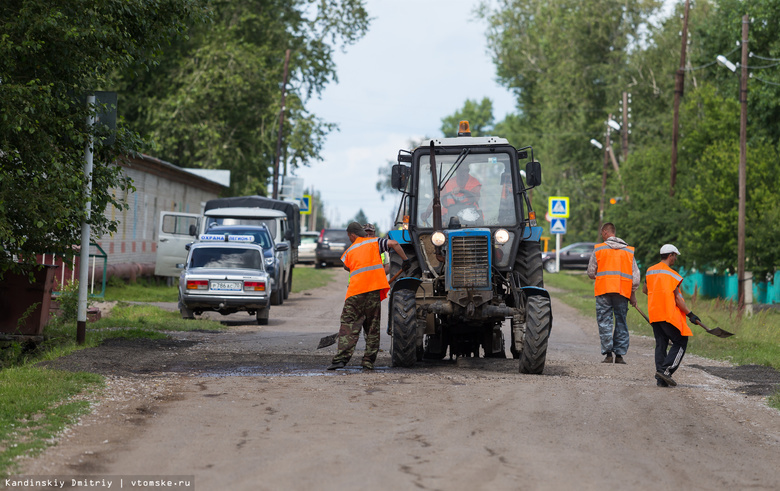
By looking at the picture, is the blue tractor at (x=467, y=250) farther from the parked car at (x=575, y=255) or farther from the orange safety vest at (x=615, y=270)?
the parked car at (x=575, y=255)

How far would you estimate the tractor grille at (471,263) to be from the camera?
12.2 m

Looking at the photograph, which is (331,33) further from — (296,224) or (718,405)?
(718,405)

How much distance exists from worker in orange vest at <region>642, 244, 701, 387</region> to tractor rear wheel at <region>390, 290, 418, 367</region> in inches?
107

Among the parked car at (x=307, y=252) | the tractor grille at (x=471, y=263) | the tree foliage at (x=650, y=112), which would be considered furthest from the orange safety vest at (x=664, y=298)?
the parked car at (x=307, y=252)

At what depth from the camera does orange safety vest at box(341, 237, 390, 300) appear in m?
12.6

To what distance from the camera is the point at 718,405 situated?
10383mm

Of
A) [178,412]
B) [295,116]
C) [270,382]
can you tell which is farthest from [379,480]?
[295,116]

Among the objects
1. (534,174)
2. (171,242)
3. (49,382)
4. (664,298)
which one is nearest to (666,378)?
(664,298)

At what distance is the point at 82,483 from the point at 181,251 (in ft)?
76.9

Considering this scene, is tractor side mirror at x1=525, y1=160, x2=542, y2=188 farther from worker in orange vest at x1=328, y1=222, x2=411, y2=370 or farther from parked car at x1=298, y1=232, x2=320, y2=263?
parked car at x1=298, y1=232, x2=320, y2=263

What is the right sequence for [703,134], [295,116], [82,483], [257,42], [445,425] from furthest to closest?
[257,42] → [295,116] → [703,134] → [445,425] → [82,483]

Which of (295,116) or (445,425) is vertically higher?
(295,116)

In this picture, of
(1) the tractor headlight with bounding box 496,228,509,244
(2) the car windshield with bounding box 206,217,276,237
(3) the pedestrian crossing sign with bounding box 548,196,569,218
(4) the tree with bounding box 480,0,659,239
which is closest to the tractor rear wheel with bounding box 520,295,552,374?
(1) the tractor headlight with bounding box 496,228,509,244

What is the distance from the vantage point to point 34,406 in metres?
9.10
